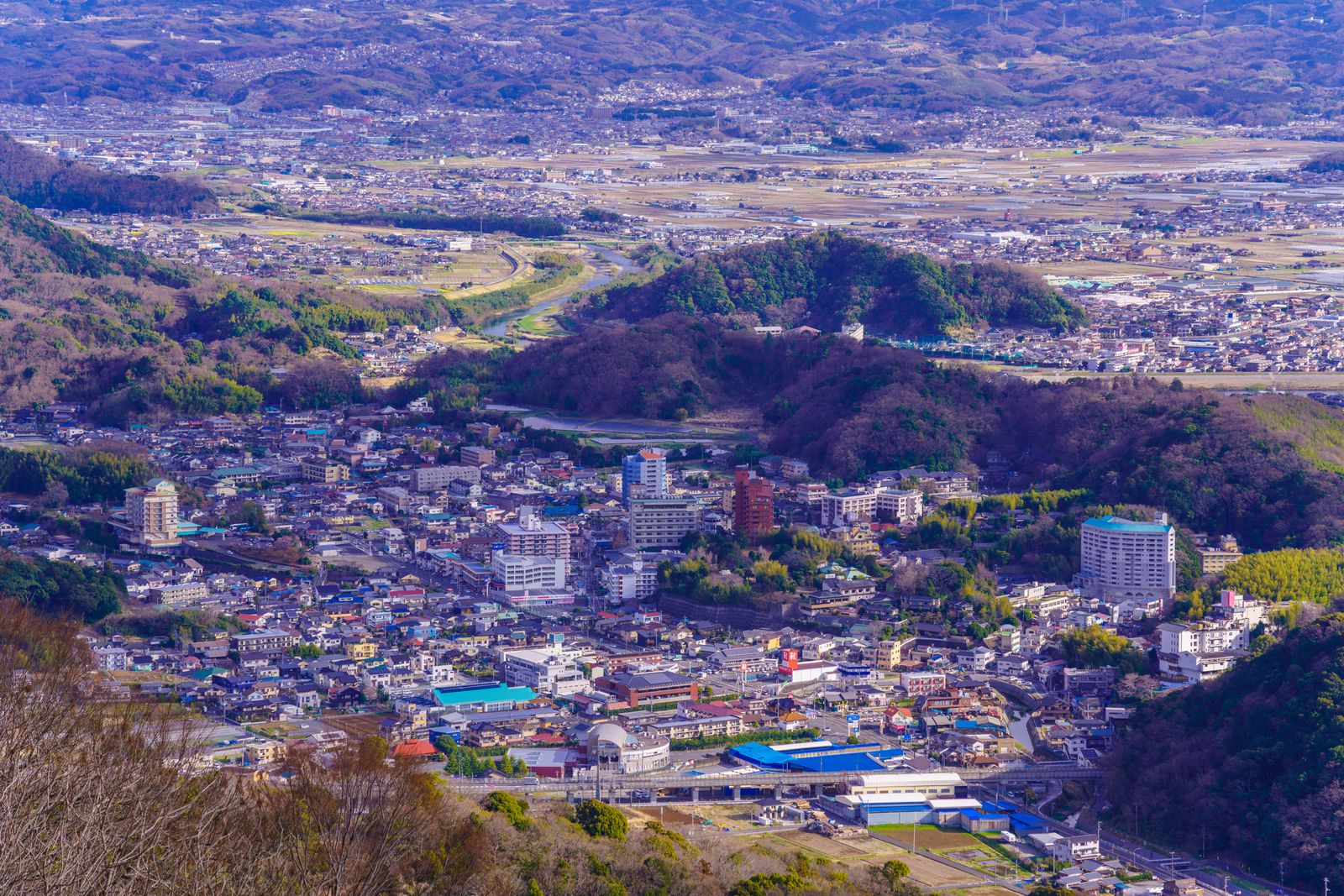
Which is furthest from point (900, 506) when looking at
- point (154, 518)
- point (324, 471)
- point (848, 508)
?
point (154, 518)

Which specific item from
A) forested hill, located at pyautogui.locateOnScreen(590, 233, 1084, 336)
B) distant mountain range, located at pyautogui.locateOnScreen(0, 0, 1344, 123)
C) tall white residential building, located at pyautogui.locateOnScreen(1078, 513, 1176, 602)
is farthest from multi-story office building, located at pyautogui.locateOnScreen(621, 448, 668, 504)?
distant mountain range, located at pyautogui.locateOnScreen(0, 0, 1344, 123)

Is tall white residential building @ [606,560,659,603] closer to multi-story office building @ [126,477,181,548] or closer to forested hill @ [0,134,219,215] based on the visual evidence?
multi-story office building @ [126,477,181,548]

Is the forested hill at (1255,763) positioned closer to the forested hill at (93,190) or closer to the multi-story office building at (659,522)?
the multi-story office building at (659,522)

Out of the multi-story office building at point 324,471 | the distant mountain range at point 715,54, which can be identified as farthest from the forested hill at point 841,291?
the distant mountain range at point 715,54

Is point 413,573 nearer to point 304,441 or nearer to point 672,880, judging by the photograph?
point 304,441

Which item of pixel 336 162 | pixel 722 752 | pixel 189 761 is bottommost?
pixel 722 752

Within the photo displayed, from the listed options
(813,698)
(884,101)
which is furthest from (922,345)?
(884,101)

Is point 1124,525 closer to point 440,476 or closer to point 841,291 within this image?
point 440,476
